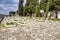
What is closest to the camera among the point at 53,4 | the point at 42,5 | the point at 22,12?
the point at 53,4

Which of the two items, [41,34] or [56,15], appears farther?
[56,15]

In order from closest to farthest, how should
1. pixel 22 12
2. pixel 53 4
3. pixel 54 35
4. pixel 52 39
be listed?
1. pixel 52 39
2. pixel 54 35
3. pixel 53 4
4. pixel 22 12

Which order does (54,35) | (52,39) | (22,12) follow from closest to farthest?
(52,39), (54,35), (22,12)

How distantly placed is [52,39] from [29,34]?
2.39 m

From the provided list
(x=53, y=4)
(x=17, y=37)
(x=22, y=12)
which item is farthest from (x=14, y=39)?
(x=22, y=12)

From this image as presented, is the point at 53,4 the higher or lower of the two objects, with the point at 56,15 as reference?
higher

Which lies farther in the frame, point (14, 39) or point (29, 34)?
point (29, 34)

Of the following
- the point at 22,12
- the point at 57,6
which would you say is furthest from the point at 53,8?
the point at 22,12

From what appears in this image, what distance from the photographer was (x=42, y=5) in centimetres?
4128

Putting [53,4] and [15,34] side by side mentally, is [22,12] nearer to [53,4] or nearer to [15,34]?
[53,4]

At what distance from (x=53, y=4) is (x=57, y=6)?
1.16 meters

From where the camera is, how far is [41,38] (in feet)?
47.8

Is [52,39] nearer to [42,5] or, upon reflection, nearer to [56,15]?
[56,15]

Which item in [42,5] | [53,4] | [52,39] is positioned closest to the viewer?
[52,39]
